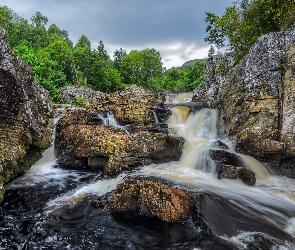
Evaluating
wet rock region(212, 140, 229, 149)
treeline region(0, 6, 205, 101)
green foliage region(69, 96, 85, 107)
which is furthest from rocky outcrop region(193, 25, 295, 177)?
treeline region(0, 6, 205, 101)

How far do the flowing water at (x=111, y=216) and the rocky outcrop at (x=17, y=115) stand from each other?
113 cm

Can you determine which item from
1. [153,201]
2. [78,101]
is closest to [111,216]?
[153,201]

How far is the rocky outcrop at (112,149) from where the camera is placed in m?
11.4

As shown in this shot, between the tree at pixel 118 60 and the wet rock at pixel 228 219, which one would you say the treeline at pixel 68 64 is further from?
the wet rock at pixel 228 219

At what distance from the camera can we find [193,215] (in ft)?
22.1

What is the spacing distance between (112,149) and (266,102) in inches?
318

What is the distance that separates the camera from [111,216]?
23.5 ft

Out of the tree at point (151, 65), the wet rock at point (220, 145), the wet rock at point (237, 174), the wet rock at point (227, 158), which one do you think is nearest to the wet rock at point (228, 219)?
the wet rock at point (237, 174)

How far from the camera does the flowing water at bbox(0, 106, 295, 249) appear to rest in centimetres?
590

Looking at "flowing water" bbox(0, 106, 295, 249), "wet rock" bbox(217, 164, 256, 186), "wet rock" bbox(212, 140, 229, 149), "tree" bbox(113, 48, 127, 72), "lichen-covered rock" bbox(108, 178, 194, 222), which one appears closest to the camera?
"flowing water" bbox(0, 106, 295, 249)

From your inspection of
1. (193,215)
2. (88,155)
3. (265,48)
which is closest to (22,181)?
(88,155)

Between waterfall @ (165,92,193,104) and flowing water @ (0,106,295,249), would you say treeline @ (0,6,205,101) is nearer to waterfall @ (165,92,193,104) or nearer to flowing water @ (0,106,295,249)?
waterfall @ (165,92,193,104)

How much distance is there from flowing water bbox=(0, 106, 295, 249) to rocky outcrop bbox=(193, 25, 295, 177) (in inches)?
39.8

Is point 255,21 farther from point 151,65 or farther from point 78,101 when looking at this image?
point 151,65
